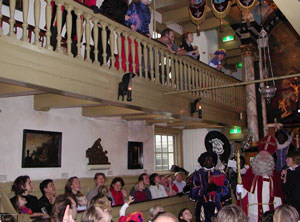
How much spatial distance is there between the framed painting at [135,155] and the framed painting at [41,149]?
10.2ft

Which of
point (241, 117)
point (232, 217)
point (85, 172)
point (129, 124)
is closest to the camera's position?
point (232, 217)

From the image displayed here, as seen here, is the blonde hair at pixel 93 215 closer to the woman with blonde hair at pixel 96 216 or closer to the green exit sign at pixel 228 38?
the woman with blonde hair at pixel 96 216

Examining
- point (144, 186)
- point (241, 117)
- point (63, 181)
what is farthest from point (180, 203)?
point (241, 117)

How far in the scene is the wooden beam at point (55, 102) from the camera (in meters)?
7.83

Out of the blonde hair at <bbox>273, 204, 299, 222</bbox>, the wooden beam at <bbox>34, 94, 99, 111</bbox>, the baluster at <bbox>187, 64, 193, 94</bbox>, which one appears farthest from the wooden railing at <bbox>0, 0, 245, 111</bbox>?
the blonde hair at <bbox>273, 204, 299, 222</bbox>

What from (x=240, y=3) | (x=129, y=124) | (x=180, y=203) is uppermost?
(x=240, y=3)

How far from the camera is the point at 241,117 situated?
45.6 feet

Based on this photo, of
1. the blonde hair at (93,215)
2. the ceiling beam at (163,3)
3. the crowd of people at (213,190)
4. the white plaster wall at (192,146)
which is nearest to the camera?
the blonde hair at (93,215)

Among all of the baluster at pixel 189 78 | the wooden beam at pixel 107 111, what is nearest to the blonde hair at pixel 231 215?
the wooden beam at pixel 107 111

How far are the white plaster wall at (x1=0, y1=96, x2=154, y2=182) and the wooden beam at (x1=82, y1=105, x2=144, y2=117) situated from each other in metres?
0.26

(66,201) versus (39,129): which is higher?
(39,129)

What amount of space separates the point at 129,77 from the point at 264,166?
10.7 ft

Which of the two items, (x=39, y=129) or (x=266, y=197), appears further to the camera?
(x=39, y=129)

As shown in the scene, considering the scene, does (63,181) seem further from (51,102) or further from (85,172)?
(51,102)
